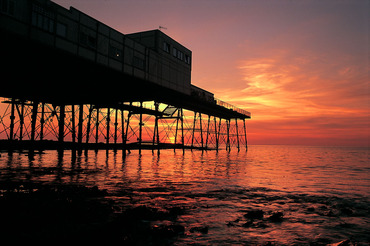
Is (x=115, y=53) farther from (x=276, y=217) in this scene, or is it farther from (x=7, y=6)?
(x=276, y=217)

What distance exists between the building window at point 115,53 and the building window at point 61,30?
4527 mm

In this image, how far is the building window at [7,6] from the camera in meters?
16.5

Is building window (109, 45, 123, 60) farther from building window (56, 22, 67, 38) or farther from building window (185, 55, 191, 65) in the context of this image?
building window (185, 55, 191, 65)

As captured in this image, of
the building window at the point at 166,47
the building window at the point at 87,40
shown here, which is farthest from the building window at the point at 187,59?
the building window at the point at 87,40

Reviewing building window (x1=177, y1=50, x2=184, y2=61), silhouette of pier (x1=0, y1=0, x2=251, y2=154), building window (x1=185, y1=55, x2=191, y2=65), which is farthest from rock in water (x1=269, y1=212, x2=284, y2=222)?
building window (x1=185, y1=55, x2=191, y2=65)

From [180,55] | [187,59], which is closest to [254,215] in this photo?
[180,55]

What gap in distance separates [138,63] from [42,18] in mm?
10331

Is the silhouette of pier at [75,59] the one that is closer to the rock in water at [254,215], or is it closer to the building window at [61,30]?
the building window at [61,30]

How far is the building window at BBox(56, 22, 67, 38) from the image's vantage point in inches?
766

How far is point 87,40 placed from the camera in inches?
856

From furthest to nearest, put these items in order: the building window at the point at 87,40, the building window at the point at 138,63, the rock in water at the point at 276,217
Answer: the building window at the point at 138,63
the building window at the point at 87,40
the rock in water at the point at 276,217

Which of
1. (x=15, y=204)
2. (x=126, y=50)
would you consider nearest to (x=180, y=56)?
(x=126, y=50)

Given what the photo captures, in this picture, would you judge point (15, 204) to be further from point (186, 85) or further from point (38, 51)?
point (186, 85)

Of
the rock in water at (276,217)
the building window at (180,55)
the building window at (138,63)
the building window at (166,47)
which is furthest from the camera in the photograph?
the building window at (180,55)
